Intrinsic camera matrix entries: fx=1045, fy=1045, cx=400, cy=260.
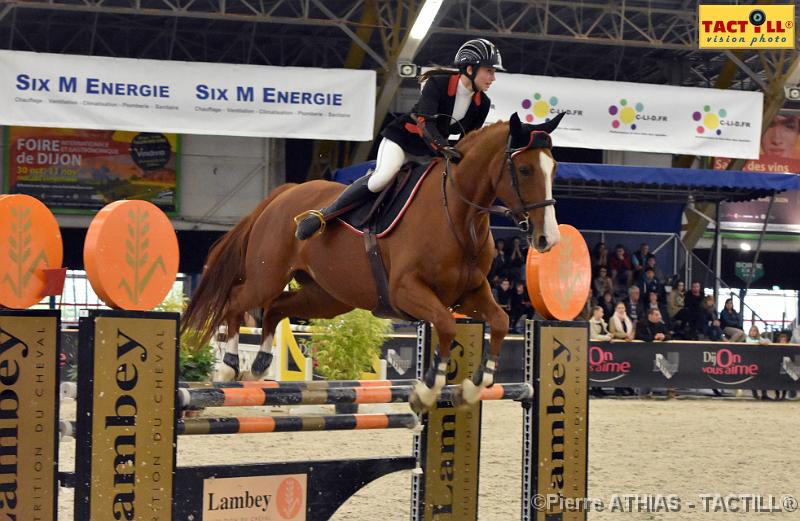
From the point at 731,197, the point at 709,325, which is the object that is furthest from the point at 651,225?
the point at 709,325

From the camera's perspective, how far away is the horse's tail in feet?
15.8

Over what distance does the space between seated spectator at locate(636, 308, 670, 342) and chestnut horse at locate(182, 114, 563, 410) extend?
7795mm

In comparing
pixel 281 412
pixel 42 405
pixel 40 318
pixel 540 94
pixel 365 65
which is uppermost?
pixel 365 65

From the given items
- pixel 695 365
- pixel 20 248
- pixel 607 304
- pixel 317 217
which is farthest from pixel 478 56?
pixel 607 304

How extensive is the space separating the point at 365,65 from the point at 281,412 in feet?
32.0

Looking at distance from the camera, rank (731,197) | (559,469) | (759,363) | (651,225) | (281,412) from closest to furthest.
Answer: (559,469), (281,412), (759,363), (731,197), (651,225)

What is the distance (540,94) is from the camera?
44.8 feet

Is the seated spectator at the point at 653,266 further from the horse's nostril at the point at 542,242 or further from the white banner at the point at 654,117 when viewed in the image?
the horse's nostril at the point at 542,242

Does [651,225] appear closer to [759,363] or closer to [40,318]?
[759,363]

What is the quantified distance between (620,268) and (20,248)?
12.4 meters

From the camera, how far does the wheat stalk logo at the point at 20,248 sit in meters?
3.09

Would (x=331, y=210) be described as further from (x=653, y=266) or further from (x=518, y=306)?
(x=653, y=266)

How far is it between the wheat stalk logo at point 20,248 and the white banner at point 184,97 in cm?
951

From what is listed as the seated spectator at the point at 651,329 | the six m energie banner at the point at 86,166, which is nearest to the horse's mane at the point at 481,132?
the seated spectator at the point at 651,329
